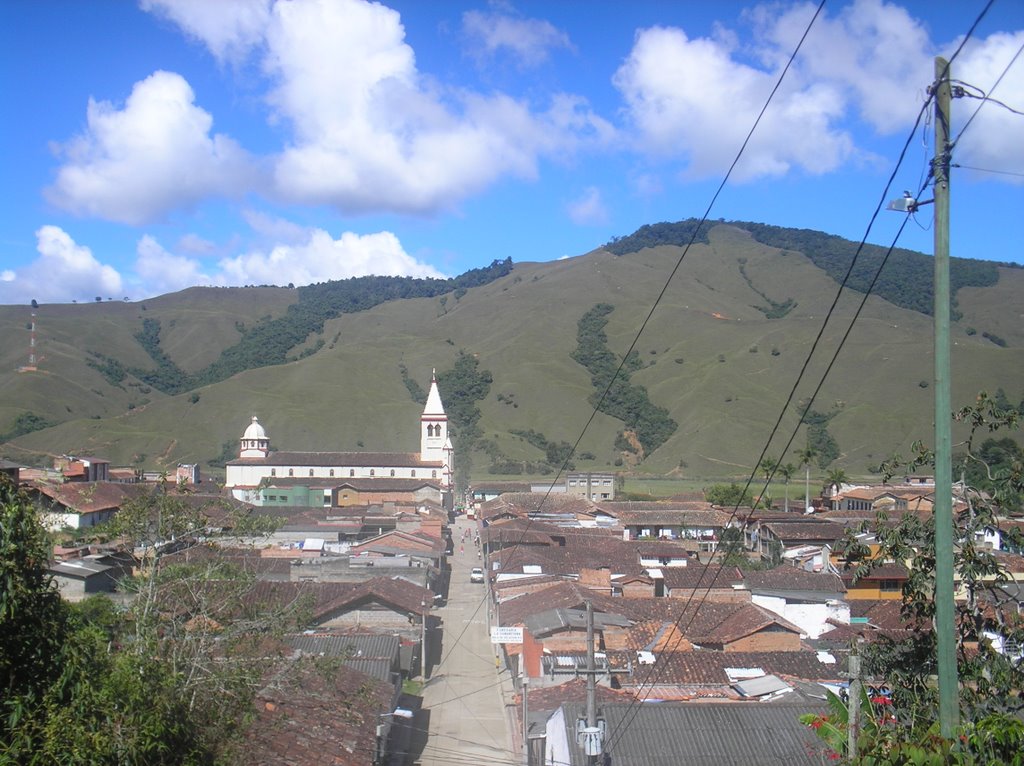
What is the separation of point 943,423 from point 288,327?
158934mm

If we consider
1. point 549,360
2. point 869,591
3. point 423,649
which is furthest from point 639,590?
point 549,360

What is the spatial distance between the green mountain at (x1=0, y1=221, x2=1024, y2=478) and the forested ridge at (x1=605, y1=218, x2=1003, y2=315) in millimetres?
574

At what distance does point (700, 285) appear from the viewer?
15500 cm

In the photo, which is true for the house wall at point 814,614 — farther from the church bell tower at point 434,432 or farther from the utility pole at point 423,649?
the church bell tower at point 434,432

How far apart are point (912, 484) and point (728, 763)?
50.9m

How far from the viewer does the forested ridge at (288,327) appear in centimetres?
13788

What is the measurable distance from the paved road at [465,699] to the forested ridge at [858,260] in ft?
356

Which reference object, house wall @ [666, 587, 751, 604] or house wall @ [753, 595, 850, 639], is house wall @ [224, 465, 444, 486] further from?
house wall @ [753, 595, 850, 639]

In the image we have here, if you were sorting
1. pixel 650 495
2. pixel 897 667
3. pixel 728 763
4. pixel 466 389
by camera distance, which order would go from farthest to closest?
pixel 466 389 < pixel 650 495 < pixel 728 763 < pixel 897 667

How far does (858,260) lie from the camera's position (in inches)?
6634

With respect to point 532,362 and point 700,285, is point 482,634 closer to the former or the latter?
point 532,362

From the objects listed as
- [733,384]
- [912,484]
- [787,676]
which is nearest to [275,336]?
[733,384]

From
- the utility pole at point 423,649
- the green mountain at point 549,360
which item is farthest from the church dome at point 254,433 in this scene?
the utility pole at point 423,649

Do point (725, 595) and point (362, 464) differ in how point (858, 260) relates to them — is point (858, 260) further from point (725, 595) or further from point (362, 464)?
point (725, 595)
